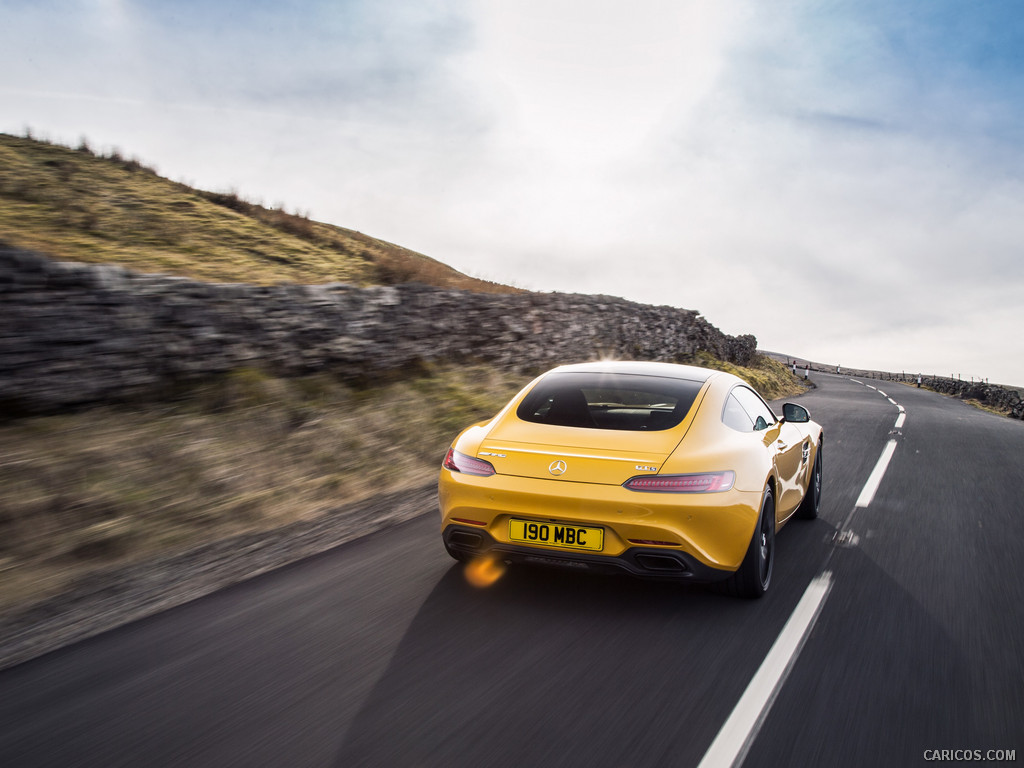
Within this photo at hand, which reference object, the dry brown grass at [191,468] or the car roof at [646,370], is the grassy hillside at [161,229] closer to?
the dry brown grass at [191,468]

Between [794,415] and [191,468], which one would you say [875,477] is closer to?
[794,415]

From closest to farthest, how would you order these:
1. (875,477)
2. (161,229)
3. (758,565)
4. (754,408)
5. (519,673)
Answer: (519,673), (758,565), (754,408), (875,477), (161,229)

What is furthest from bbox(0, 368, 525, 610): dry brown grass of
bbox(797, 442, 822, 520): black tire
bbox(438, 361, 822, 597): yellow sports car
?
bbox(797, 442, 822, 520): black tire

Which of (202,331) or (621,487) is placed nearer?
(621,487)

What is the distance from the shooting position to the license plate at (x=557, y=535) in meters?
3.97

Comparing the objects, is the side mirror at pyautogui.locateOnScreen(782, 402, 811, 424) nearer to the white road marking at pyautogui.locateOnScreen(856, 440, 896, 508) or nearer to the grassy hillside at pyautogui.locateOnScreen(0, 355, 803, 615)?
the white road marking at pyautogui.locateOnScreen(856, 440, 896, 508)

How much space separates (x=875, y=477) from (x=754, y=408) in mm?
4438

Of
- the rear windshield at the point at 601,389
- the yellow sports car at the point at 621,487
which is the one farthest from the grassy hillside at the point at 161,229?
the yellow sports car at the point at 621,487

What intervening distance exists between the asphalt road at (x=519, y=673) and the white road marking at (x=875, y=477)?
231 centimetres

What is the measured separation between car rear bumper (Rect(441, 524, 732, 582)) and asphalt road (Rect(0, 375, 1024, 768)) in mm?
265

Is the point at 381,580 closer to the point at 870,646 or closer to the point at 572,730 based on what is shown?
the point at 572,730

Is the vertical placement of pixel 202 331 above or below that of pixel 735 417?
below

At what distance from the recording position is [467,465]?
14.4 ft

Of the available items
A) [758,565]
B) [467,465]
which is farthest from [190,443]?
[758,565]
